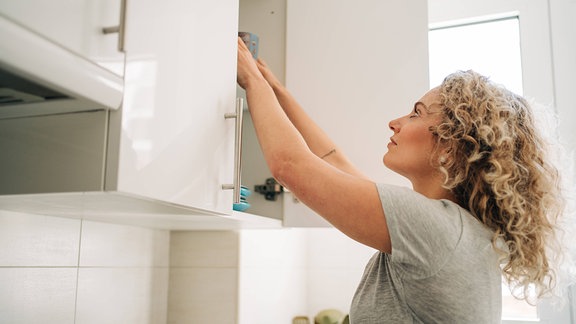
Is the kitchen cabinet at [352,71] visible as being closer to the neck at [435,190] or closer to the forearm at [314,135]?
the forearm at [314,135]

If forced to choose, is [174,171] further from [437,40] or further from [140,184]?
[437,40]

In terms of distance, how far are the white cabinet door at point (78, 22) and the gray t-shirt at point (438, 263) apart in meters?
0.40

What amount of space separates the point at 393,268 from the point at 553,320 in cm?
95

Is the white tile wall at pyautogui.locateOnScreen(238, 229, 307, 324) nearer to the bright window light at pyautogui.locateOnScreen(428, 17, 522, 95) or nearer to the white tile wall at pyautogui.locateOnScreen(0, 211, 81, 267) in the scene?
the white tile wall at pyautogui.locateOnScreen(0, 211, 81, 267)

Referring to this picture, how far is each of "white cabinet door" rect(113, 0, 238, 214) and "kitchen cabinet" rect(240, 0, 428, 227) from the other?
1.29 ft

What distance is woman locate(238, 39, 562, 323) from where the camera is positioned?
2.30ft

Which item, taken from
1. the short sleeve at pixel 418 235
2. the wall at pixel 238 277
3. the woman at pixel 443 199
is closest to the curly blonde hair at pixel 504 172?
the woman at pixel 443 199

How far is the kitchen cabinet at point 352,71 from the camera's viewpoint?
3.78ft

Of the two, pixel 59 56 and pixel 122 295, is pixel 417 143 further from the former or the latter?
pixel 122 295

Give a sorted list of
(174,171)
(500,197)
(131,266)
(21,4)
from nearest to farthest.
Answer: (21,4) → (174,171) → (500,197) → (131,266)

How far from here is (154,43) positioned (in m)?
0.61

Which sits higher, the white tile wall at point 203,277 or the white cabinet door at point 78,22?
the white cabinet door at point 78,22

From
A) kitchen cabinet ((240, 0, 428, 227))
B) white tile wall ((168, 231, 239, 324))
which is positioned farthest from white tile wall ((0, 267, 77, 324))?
kitchen cabinet ((240, 0, 428, 227))

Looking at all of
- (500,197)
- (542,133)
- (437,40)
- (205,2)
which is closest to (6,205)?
(205,2)
